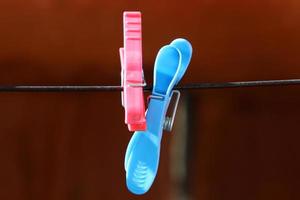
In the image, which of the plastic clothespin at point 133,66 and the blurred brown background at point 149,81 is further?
the blurred brown background at point 149,81

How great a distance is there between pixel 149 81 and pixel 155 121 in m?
0.10

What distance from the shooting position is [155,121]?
61 centimetres

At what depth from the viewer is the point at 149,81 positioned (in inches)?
27.4

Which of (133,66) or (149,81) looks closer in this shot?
(133,66)

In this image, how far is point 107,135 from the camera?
706 millimetres

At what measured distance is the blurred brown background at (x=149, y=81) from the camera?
68 centimetres

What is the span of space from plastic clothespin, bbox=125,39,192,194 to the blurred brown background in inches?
3.3

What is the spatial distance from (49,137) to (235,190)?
0.28 meters

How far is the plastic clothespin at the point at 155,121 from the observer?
60 cm

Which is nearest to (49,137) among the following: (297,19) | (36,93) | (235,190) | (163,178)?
(36,93)

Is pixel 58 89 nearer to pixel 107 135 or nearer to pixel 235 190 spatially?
pixel 107 135

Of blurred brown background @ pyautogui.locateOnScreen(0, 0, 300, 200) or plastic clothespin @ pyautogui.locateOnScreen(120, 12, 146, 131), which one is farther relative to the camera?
blurred brown background @ pyautogui.locateOnScreen(0, 0, 300, 200)

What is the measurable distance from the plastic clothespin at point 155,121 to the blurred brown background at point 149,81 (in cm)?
8

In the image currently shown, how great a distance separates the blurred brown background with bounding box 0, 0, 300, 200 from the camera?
0.68 meters
